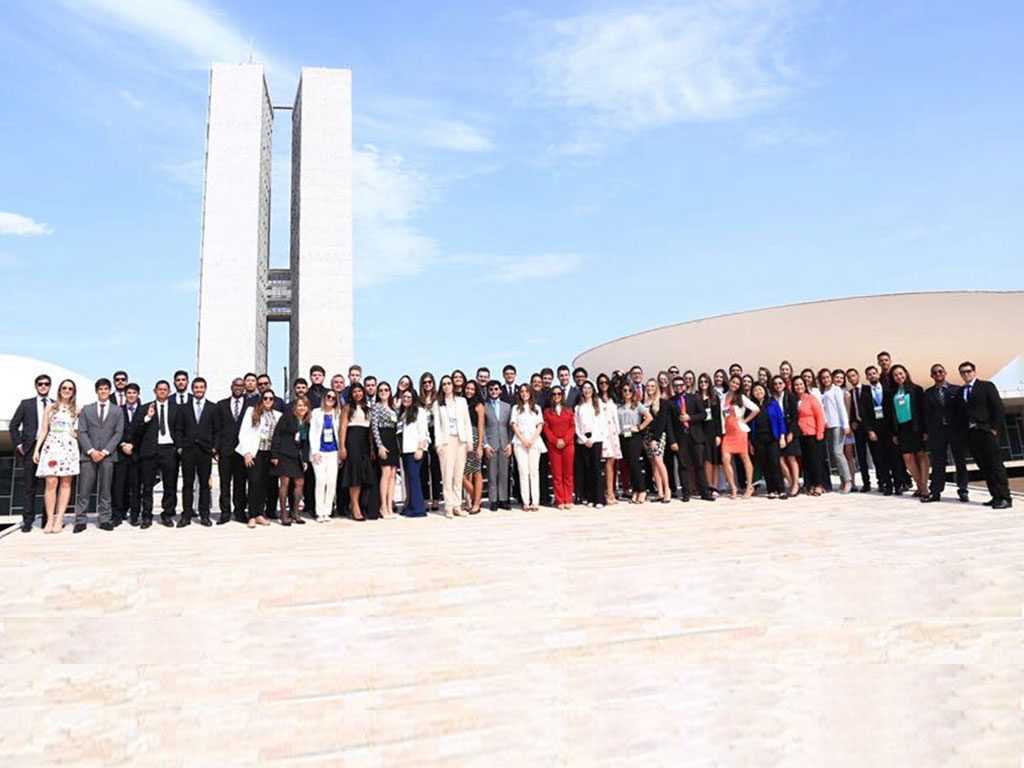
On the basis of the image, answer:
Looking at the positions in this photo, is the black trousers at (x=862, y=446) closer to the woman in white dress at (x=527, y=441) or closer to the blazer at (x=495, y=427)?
the woman in white dress at (x=527, y=441)

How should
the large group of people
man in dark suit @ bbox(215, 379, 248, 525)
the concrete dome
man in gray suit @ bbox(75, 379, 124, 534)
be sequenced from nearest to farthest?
man in gray suit @ bbox(75, 379, 124, 534) → the large group of people → man in dark suit @ bbox(215, 379, 248, 525) → the concrete dome

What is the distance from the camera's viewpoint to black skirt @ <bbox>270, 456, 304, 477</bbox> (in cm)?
662

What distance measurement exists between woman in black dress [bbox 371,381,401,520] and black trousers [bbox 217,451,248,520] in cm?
129

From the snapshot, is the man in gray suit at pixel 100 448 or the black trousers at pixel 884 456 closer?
the man in gray suit at pixel 100 448

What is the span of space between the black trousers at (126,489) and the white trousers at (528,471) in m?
3.63

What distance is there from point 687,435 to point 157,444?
5306mm

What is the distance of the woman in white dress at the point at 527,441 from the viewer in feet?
23.7

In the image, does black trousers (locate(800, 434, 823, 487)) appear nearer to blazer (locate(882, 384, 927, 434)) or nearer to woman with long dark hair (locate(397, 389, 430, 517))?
blazer (locate(882, 384, 927, 434))

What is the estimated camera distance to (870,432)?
25.1 feet

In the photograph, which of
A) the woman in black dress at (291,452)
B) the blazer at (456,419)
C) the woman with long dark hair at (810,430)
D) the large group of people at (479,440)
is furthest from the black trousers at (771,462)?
the woman in black dress at (291,452)

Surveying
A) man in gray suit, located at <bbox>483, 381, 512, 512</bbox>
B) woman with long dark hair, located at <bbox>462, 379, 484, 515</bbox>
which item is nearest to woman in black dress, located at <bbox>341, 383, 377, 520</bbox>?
woman with long dark hair, located at <bbox>462, 379, 484, 515</bbox>

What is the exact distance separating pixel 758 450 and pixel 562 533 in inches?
128

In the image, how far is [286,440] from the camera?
668cm

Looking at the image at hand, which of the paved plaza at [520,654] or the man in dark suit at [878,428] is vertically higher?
→ the man in dark suit at [878,428]
